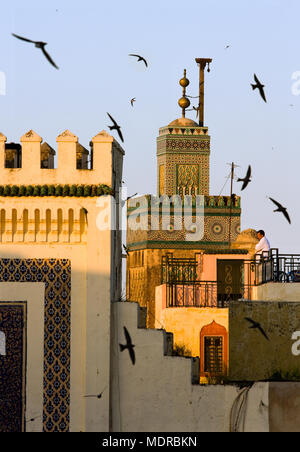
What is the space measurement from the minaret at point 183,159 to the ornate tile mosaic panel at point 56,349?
1029 inches

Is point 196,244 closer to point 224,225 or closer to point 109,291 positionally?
point 224,225

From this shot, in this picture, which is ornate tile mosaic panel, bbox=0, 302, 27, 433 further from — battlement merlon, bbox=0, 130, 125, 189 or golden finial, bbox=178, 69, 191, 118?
golden finial, bbox=178, 69, 191, 118

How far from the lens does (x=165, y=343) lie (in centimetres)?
2147

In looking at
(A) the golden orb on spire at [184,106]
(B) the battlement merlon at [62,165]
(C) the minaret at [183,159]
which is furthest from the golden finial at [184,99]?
(B) the battlement merlon at [62,165]

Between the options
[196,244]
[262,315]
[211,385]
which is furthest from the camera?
[196,244]

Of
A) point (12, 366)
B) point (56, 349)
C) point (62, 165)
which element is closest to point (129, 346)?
point (56, 349)

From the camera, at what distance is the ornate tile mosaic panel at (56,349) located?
21453mm

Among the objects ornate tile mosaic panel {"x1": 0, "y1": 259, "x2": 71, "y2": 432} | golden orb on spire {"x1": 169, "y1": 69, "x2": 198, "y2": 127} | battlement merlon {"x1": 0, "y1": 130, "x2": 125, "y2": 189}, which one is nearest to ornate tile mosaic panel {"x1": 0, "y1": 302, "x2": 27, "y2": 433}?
ornate tile mosaic panel {"x1": 0, "y1": 259, "x2": 71, "y2": 432}

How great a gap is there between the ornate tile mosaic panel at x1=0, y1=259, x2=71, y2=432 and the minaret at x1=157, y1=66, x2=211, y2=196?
85.7 feet

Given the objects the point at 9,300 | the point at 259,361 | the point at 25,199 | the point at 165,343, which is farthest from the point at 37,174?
the point at 259,361

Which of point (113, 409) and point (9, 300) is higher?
point (9, 300)

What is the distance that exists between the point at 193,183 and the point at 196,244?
298 cm

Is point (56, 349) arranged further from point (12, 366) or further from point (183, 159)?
point (183, 159)

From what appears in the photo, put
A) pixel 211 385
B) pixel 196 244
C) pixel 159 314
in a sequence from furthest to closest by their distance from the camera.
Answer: pixel 196 244 → pixel 159 314 → pixel 211 385
